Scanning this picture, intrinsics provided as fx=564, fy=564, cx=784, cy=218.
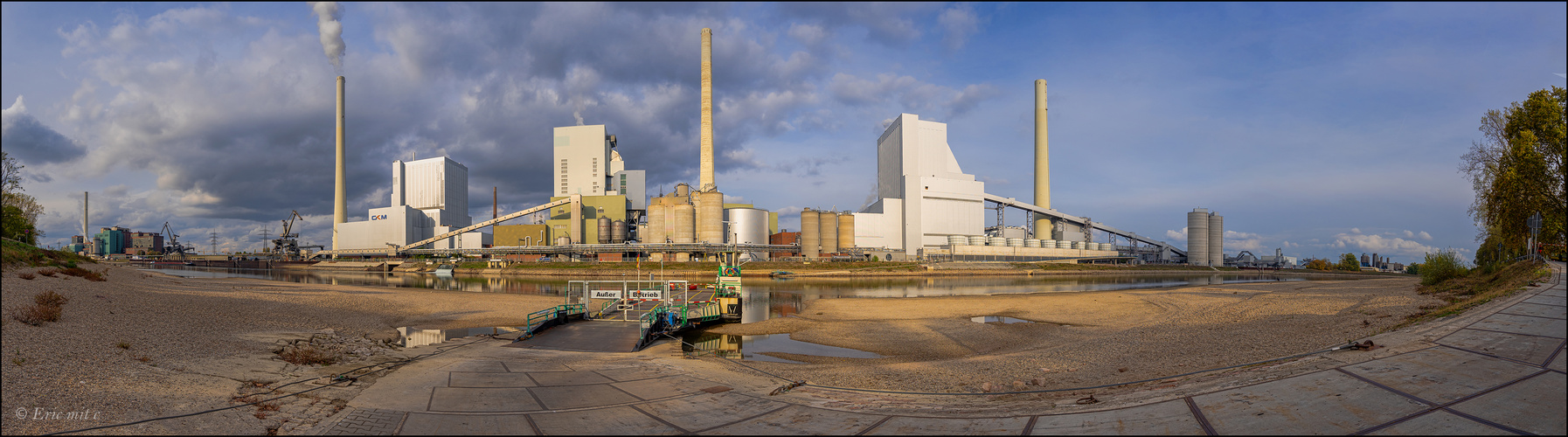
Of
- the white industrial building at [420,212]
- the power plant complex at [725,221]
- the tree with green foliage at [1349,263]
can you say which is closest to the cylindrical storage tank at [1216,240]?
the power plant complex at [725,221]

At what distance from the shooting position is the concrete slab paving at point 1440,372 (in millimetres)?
6770

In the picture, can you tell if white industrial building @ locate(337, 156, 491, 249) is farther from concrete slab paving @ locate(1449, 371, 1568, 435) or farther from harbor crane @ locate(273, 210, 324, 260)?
concrete slab paving @ locate(1449, 371, 1568, 435)

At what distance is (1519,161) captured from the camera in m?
21.7

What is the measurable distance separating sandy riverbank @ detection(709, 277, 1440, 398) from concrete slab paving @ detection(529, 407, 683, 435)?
17.8ft

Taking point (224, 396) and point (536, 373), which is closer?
point (224, 396)

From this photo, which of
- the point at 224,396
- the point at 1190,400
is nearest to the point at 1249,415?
the point at 1190,400

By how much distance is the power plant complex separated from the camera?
10856 centimetres

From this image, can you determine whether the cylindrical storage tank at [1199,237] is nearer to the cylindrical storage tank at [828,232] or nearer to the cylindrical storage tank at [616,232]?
the cylindrical storage tank at [828,232]

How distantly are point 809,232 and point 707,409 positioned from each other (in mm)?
99814

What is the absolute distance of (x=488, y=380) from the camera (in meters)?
12.3

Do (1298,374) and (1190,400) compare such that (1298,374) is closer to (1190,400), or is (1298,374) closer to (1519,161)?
(1190,400)

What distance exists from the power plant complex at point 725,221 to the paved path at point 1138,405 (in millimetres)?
87264

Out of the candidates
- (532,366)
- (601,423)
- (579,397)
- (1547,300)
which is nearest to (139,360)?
(532,366)

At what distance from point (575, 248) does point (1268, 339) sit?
4197 inches
